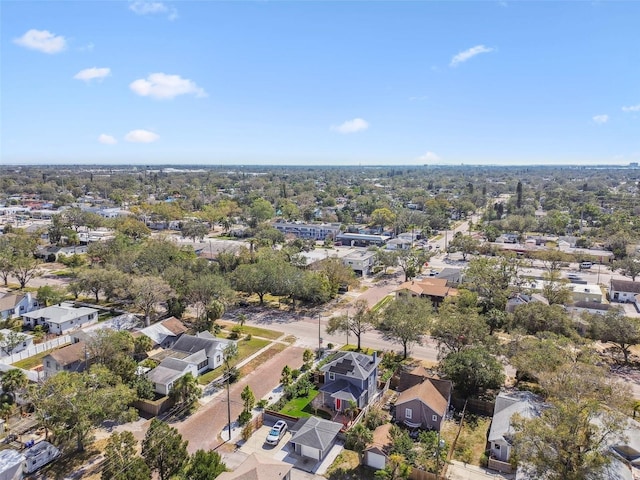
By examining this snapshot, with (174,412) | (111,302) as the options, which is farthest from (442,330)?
(111,302)

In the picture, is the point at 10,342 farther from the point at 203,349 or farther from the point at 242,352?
the point at 242,352

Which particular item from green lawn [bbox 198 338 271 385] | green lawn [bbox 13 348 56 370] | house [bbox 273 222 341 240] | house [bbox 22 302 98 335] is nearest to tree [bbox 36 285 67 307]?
house [bbox 22 302 98 335]

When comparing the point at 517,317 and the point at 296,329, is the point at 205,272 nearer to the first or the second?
the point at 296,329

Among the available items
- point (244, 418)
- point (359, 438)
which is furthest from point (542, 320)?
point (244, 418)

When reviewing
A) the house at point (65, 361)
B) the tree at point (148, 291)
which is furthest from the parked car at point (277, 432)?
the tree at point (148, 291)

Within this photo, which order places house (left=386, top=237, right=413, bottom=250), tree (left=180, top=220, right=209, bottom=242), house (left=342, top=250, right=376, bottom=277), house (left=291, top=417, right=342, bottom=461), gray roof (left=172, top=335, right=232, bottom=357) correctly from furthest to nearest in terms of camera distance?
tree (left=180, top=220, right=209, bottom=242) → house (left=386, top=237, right=413, bottom=250) → house (left=342, top=250, right=376, bottom=277) → gray roof (left=172, top=335, right=232, bottom=357) → house (left=291, top=417, right=342, bottom=461)

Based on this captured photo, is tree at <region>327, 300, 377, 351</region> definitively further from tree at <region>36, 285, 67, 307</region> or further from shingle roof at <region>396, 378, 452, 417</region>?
tree at <region>36, 285, 67, 307</region>
